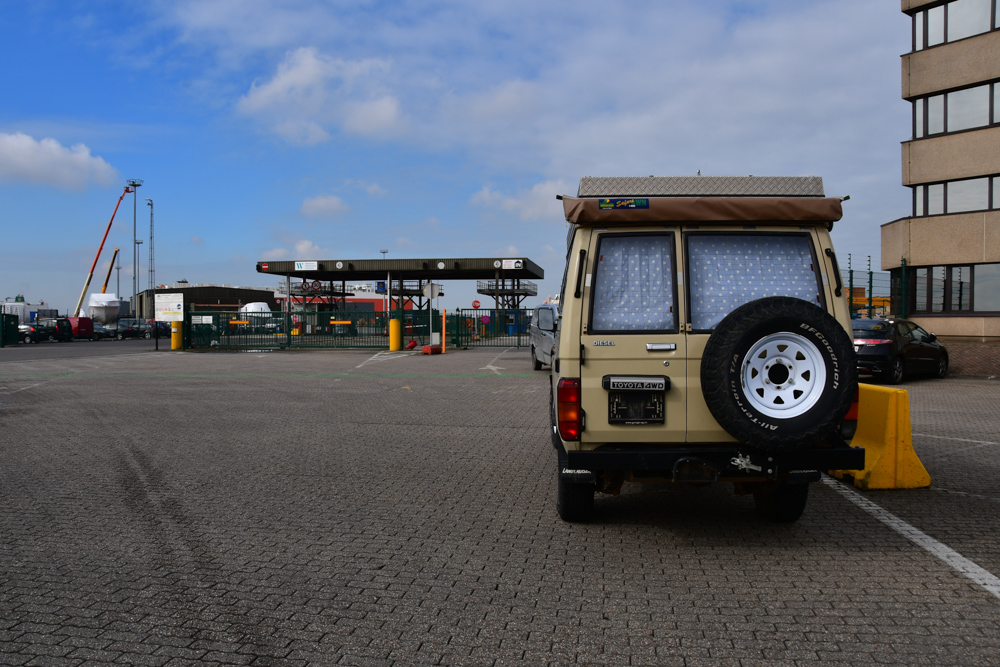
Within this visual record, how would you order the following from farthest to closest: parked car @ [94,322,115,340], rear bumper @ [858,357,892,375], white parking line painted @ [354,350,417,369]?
parked car @ [94,322,115,340] < white parking line painted @ [354,350,417,369] < rear bumper @ [858,357,892,375]

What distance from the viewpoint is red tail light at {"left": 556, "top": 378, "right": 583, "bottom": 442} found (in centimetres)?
484

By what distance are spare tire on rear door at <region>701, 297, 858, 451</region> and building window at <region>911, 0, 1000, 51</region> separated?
21659 millimetres

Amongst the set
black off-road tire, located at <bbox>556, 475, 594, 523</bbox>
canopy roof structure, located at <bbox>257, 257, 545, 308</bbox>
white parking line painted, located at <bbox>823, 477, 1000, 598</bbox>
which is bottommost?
white parking line painted, located at <bbox>823, 477, 1000, 598</bbox>

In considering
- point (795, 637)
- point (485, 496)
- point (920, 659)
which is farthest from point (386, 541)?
point (920, 659)

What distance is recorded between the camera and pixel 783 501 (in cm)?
541

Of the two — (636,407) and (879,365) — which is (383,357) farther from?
(636,407)

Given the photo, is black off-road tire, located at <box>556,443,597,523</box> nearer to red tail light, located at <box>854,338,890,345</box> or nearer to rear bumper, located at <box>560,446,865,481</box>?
rear bumper, located at <box>560,446,865,481</box>

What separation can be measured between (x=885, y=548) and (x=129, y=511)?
17.6 ft

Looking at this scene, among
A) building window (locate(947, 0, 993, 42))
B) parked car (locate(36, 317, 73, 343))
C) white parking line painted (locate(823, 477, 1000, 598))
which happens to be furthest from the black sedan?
parked car (locate(36, 317, 73, 343))

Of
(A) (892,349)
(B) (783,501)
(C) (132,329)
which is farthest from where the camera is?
(C) (132,329)

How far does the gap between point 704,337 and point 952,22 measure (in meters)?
22.2

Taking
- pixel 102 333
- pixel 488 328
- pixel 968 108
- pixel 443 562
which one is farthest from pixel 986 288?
pixel 102 333

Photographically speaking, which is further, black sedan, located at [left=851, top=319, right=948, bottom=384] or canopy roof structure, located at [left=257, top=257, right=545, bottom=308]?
canopy roof structure, located at [left=257, top=257, right=545, bottom=308]

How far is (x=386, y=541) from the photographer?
5.08 m
